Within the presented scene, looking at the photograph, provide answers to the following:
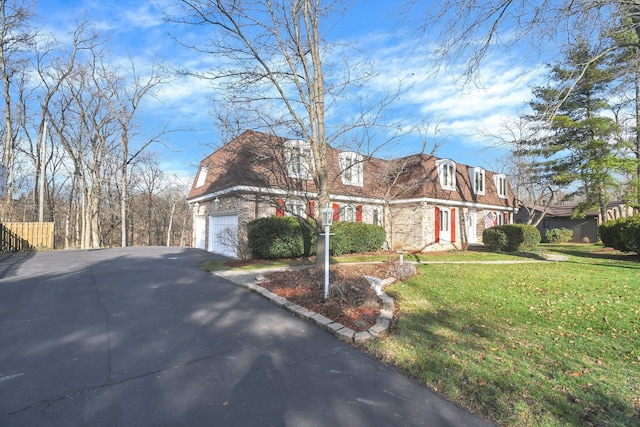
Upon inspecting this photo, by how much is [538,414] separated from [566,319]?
349 cm

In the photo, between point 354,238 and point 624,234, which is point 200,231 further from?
point 624,234

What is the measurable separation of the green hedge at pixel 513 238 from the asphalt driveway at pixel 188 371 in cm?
1461

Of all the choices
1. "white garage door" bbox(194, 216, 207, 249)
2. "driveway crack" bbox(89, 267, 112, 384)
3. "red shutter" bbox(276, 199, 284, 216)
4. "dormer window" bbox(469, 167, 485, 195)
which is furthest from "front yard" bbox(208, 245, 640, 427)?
"dormer window" bbox(469, 167, 485, 195)

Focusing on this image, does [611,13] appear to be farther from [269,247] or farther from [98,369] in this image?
[269,247]

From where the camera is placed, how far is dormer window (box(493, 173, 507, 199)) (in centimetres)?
2308

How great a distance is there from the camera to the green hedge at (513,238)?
51.8 ft

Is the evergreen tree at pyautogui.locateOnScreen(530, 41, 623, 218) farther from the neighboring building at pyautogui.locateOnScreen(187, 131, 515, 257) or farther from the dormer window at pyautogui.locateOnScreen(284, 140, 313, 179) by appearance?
the dormer window at pyautogui.locateOnScreen(284, 140, 313, 179)

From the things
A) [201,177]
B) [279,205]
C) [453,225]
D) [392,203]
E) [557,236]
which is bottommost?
[557,236]

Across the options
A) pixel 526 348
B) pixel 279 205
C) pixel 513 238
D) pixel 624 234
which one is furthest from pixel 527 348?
pixel 513 238

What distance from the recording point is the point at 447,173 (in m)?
19.1

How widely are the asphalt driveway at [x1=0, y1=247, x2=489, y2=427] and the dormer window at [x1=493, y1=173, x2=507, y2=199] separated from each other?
22.3 metres

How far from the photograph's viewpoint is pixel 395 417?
2693 millimetres

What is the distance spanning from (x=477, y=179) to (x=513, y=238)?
6.16m

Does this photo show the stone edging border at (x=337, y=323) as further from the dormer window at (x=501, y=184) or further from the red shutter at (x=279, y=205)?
the dormer window at (x=501, y=184)
